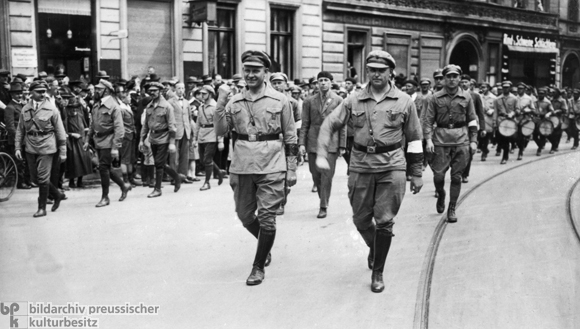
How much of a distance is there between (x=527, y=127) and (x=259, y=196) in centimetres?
1323

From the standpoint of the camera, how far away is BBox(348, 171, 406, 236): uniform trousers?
20.0 feet

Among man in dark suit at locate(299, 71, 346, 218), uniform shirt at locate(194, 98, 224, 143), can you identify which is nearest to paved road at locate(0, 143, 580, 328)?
man in dark suit at locate(299, 71, 346, 218)

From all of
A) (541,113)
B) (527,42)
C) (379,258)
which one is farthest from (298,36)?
(379,258)

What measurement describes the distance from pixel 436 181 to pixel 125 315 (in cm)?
550

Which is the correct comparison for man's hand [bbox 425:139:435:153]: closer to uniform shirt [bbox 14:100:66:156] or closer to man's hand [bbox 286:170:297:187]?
man's hand [bbox 286:170:297:187]

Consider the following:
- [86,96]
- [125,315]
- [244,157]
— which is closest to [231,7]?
[86,96]

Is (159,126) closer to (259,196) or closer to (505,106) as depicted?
(259,196)

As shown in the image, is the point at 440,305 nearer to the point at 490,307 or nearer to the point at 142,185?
the point at 490,307

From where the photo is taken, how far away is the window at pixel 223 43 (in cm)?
2114

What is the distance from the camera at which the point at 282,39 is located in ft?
77.2

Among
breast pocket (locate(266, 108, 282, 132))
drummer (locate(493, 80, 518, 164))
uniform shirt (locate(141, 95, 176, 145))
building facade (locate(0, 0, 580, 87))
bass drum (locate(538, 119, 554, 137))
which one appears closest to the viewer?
breast pocket (locate(266, 108, 282, 132))

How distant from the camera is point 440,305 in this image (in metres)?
5.52

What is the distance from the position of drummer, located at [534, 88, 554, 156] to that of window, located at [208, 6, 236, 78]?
30.8 ft

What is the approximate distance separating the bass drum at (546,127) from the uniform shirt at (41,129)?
13540 millimetres
